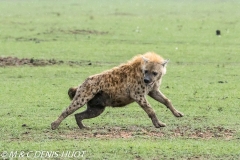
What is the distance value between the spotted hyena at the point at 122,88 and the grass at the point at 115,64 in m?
0.25

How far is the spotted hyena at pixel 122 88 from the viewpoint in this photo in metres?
7.93

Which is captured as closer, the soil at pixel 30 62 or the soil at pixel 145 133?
the soil at pixel 145 133

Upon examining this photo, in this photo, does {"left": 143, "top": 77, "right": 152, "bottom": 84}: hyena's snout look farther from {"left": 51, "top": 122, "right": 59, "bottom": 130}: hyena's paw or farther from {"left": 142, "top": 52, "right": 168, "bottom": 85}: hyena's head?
{"left": 51, "top": 122, "right": 59, "bottom": 130}: hyena's paw

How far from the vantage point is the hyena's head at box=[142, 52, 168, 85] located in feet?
25.9

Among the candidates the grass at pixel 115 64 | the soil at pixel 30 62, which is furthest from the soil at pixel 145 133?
the soil at pixel 30 62

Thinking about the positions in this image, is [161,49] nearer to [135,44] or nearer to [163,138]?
[135,44]

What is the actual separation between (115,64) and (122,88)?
5.76 metres

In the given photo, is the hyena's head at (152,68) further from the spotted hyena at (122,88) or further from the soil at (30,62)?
the soil at (30,62)

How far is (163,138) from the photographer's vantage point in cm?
757

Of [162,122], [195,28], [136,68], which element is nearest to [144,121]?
[162,122]

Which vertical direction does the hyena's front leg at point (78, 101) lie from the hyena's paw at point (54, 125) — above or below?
above

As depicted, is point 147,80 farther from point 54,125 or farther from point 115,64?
point 115,64

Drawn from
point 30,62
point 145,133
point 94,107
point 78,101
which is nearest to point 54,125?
point 78,101

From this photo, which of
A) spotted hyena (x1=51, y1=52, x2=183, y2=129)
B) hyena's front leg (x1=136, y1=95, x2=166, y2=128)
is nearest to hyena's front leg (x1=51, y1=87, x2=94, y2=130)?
spotted hyena (x1=51, y1=52, x2=183, y2=129)
